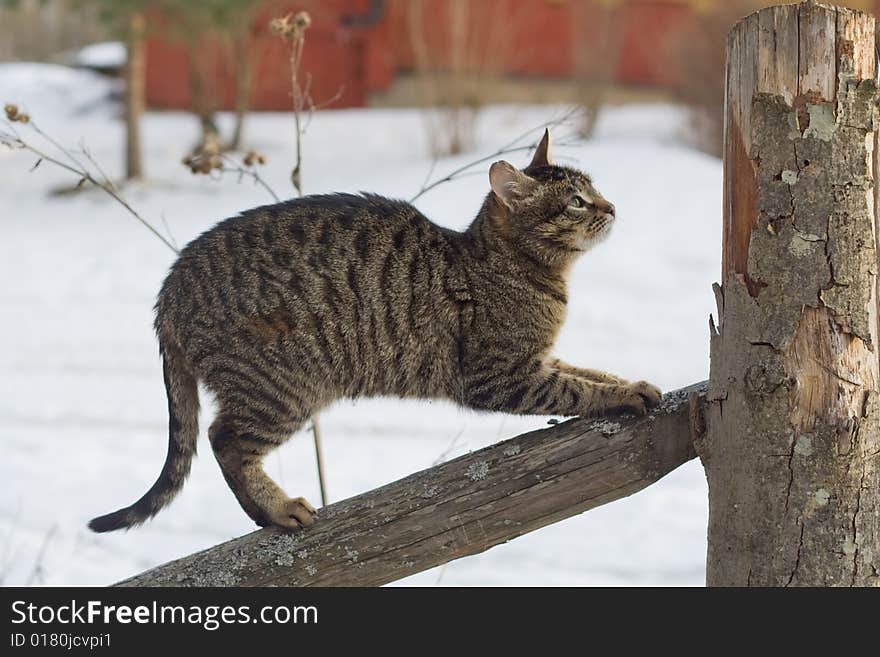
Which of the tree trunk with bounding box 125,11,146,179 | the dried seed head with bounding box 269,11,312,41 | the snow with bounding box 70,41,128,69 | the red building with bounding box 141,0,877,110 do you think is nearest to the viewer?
the dried seed head with bounding box 269,11,312,41

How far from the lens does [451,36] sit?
11172 millimetres

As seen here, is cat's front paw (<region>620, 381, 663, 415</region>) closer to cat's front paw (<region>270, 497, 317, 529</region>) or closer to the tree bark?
the tree bark

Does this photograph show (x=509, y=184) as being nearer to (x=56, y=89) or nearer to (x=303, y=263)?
(x=303, y=263)

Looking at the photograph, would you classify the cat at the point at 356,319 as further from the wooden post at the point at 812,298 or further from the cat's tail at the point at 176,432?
the wooden post at the point at 812,298

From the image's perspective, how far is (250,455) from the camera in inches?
112

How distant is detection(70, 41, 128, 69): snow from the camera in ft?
48.5

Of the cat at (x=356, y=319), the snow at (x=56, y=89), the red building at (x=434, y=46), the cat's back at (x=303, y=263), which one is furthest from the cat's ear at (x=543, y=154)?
the snow at (x=56, y=89)

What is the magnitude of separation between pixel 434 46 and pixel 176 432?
9854 millimetres

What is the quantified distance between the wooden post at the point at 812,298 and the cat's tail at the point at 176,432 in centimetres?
154

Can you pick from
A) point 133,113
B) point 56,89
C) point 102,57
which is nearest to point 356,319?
point 133,113

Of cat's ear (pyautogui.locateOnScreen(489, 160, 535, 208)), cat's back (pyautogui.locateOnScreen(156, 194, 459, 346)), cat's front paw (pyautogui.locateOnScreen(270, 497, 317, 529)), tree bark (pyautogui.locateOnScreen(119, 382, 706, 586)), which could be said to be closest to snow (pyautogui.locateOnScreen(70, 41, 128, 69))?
cat's back (pyautogui.locateOnScreen(156, 194, 459, 346))

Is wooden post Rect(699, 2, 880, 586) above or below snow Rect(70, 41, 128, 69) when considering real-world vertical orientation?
above

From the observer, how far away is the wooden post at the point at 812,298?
2.26m

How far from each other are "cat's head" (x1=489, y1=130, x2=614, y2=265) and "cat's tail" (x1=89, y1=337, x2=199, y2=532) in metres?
1.03
